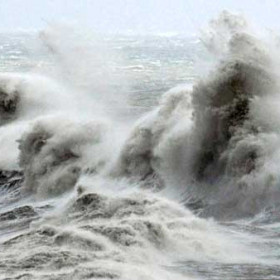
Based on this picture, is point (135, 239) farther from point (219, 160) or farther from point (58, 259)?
point (219, 160)

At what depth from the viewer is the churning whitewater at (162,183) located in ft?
27.3

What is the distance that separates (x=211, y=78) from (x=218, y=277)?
6.72 metres

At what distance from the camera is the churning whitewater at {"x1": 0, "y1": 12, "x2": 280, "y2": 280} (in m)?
8.33

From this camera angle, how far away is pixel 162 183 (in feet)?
42.7

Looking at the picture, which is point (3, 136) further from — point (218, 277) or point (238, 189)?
point (218, 277)

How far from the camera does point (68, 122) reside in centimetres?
1700

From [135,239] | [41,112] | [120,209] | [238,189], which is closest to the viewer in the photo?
[135,239]

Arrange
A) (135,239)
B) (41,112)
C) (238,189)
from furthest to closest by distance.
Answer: (41,112) → (238,189) → (135,239)

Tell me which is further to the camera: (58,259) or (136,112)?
(136,112)

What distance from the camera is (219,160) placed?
12586mm

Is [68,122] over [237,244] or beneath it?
over

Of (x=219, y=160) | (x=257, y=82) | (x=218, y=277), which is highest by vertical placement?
(x=257, y=82)

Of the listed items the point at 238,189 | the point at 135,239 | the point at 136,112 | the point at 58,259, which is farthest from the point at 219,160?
the point at 136,112

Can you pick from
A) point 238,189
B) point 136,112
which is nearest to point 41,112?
point 136,112
